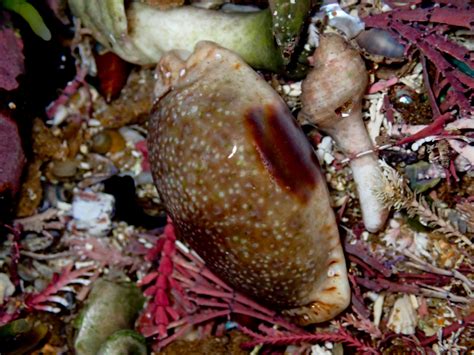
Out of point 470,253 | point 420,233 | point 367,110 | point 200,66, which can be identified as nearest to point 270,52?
point 200,66

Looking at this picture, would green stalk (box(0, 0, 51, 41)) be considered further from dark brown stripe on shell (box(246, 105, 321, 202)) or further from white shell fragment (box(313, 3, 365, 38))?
white shell fragment (box(313, 3, 365, 38))

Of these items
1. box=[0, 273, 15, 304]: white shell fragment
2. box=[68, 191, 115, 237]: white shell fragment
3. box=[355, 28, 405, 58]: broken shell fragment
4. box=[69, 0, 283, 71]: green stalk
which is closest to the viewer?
box=[355, 28, 405, 58]: broken shell fragment

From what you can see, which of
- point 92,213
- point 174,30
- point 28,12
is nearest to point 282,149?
point 174,30

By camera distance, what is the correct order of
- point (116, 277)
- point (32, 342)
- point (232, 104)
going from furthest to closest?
point (116, 277)
point (32, 342)
point (232, 104)

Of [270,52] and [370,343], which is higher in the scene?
[270,52]

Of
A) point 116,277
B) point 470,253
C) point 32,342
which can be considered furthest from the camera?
point 116,277

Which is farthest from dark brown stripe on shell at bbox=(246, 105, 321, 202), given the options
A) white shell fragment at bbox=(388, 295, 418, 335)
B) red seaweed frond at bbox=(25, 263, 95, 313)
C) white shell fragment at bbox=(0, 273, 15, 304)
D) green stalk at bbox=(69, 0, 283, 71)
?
white shell fragment at bbox=(0, 273, 15, 304)

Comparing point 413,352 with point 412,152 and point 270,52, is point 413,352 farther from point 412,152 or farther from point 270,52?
point 270,52
